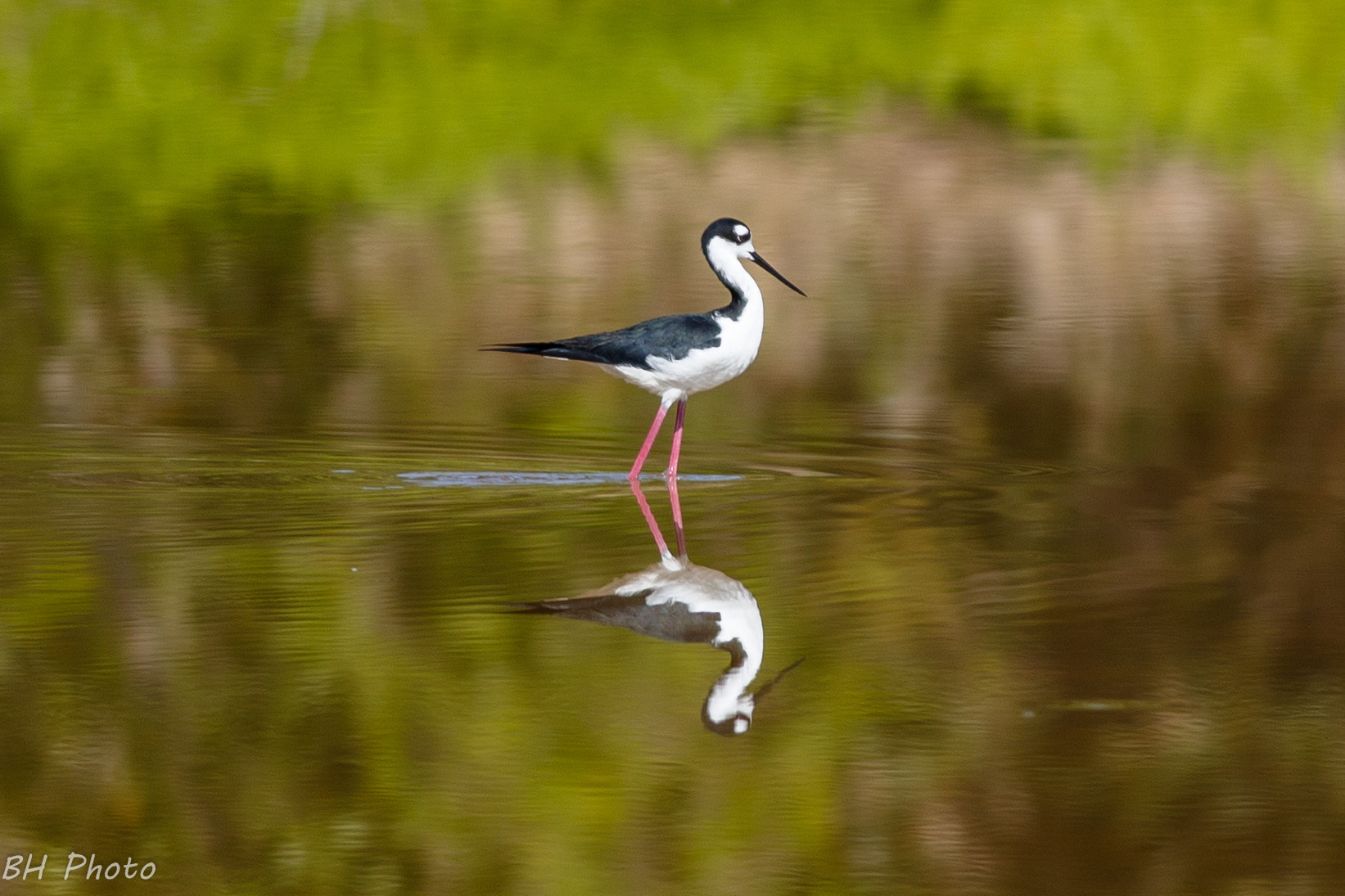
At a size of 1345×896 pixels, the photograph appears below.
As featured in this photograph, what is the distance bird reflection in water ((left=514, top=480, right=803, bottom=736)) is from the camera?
19.4ft

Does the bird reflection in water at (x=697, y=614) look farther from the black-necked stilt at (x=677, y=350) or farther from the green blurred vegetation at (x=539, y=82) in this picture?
the green blurred vegetation at (x=539, y=82)

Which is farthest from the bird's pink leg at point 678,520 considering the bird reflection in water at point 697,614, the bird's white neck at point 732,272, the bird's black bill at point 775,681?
the bird's black bill at point 775,681

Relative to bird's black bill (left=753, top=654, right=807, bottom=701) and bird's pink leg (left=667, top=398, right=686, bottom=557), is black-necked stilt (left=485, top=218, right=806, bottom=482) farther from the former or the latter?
bird's black bill (left=753, top=654, right=807, bottom=701)

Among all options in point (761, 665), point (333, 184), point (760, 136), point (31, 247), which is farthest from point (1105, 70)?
point (761, 665)

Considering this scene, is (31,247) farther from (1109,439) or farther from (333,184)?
(1109,439)

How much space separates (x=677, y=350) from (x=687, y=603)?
2.47 meters

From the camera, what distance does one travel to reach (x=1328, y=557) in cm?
763

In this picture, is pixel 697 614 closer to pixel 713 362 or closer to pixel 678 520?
pixel 678 520

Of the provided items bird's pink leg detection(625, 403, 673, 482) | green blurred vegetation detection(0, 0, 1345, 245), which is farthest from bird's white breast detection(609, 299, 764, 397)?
green blurred vegetation detection(0, 0, 1345, 245)

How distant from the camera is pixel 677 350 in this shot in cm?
923

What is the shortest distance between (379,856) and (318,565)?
258cm

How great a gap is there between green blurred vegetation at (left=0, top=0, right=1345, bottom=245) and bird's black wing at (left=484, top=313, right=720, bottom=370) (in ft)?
35.5

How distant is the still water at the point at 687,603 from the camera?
5.04 metres

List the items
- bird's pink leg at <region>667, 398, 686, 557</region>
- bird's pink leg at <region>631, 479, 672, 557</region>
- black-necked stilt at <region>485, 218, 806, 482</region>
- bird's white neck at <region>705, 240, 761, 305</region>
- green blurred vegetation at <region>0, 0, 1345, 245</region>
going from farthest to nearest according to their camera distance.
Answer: green blurred vegetation at <region>0, 0, 1345, 245</region>, bird's white neck at <region>705, 240, 761, 305</region>, black-necked stilt at <region>485, 218, 806, 482</region>, bird's pink leg at <region>667, 398, 686, 557</region>, bird's pink leg at <region>631, 479, 672, 557</region>
